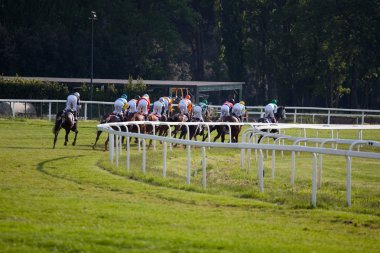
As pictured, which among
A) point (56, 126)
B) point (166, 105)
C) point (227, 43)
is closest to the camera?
point (56, 126)

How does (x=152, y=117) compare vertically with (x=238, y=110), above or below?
below

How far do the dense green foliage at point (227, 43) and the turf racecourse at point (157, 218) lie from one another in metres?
46.2

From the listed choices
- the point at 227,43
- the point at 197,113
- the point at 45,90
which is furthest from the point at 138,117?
the point at 227,43

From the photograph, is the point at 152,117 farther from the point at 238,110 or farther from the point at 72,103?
the point at 238,110

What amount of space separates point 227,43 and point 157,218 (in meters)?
63.0

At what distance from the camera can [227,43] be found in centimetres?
7606

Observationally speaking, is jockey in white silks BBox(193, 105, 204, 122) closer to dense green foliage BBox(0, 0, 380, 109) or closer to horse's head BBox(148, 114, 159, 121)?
horse's head BBox(148, 114, 159, 121)

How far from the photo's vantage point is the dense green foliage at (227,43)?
65062 millimetres

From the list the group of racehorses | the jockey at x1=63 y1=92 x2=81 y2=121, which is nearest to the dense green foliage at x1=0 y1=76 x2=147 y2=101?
the group of racehorses

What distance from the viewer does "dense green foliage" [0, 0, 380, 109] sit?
65062 mm

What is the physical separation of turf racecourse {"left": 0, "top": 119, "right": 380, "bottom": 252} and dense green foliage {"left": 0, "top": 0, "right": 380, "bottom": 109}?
151ft

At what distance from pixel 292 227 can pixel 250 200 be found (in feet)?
10.5

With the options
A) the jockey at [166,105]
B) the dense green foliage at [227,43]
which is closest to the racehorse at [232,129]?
the jockey at [166,105]

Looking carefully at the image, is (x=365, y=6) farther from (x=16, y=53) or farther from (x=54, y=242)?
(x=54, y=242)
